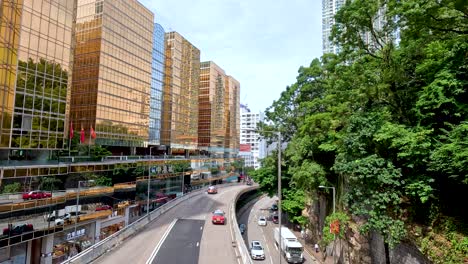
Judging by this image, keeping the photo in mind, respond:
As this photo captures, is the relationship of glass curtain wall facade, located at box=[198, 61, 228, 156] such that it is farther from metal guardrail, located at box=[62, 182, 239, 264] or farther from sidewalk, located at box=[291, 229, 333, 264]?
metal guardrail, located at box=[62, 182, 239, 264]

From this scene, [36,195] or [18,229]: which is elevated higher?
[36,195]

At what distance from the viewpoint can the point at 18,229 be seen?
2975 cm

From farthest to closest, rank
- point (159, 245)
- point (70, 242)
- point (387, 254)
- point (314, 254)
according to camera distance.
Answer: point (314, 254) → point (70, 242) → point (159, 245) → point (387, 254)

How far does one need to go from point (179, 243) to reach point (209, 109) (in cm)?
8182

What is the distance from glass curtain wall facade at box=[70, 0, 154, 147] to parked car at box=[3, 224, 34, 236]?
25740 millimetres

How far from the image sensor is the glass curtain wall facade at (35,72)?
102 ft

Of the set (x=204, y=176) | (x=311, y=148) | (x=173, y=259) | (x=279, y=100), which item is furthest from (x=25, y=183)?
(x=204, y=176)

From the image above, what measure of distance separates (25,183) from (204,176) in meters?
64.5

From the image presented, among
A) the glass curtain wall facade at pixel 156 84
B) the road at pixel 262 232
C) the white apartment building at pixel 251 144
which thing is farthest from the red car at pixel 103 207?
the white apartment building at pixel 251 144

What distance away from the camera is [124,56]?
2430 inches

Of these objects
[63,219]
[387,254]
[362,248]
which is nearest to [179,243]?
[362,248]

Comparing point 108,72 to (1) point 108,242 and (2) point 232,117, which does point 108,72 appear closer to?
(1) point 108,242

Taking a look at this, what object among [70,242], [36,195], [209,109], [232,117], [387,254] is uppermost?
[209,109]

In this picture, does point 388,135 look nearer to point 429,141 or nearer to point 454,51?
point 429,141
